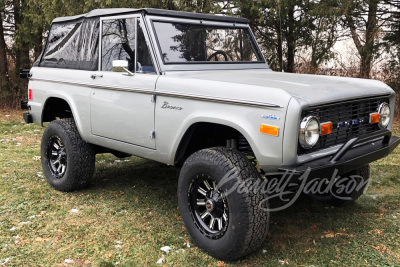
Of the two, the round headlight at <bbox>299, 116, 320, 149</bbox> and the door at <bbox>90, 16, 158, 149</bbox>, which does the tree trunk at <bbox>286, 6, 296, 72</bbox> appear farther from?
the round headlight at <bbox>299, 116, 320, 149</bbox>

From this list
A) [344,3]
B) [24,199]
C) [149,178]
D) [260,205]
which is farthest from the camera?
[344,3]

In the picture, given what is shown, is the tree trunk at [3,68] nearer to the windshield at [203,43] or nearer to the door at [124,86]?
the door at [124,86]

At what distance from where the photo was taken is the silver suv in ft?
9.39

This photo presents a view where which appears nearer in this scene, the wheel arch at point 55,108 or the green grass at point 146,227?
the green grass at point 146,227

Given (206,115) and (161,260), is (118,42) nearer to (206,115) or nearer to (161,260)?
(206,115)

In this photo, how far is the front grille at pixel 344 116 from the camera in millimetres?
2957

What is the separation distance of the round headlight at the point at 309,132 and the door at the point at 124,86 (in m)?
1.37

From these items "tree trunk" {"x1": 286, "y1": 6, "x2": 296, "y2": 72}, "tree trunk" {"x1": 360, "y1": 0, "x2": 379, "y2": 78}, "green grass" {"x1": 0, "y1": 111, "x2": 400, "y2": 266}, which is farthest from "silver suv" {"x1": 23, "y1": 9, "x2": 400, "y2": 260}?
"tree trunk" {"x1": 360, "y1": 0, "x2": 379, "y2": 78}

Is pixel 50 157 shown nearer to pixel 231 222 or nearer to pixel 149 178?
pixel 149 178

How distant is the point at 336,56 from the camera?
386 inches

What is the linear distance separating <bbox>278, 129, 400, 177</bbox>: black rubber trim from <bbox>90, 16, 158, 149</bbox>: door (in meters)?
1.41

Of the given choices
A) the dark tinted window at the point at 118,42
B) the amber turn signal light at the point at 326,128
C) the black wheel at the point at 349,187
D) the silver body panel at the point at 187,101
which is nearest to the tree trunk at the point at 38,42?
the silver body panel at the point at 187,101

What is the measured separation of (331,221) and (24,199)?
10.5 ft

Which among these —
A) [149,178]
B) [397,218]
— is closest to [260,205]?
[397,218]
